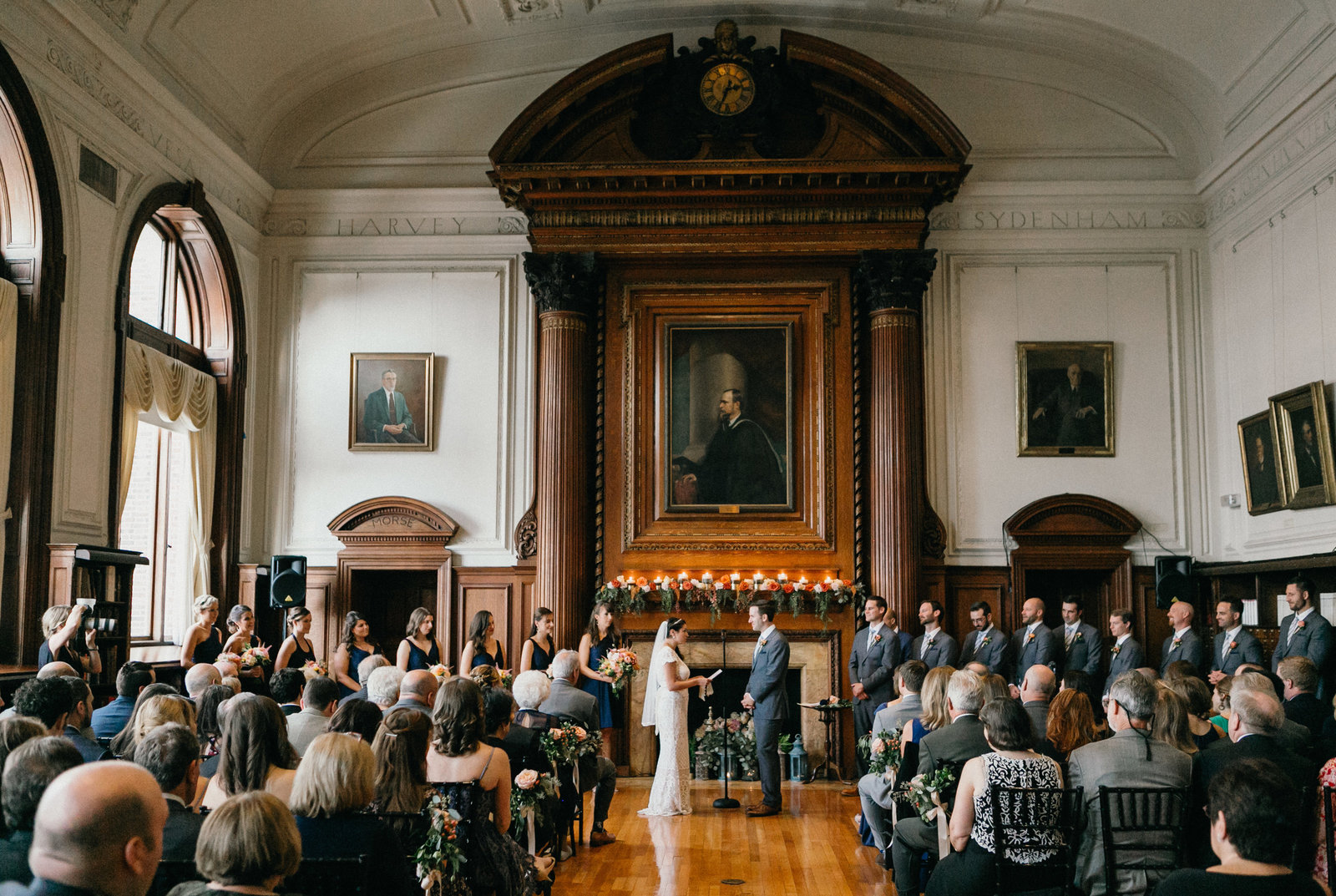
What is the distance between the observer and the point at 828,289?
508 inches

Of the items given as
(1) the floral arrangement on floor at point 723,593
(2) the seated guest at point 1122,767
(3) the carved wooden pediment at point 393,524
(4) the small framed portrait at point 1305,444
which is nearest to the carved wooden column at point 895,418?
(1) the floral arrangement on floor at point 723,593

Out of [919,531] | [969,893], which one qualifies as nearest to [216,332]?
[919,531]

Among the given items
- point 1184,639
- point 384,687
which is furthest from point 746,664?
point 384,687

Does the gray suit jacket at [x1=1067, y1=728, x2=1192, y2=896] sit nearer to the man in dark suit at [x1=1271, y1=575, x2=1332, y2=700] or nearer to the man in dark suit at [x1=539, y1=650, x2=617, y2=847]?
the man in dark suit at [x1=539, y1=650, x2=617, y2=847]

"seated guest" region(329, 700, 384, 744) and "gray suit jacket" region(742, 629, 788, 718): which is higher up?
"seated guest" region(329, 700, 384, 744)

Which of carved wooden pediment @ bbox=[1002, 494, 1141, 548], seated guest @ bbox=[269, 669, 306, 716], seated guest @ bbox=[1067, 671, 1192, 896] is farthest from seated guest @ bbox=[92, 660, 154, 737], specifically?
carved wooden pediment @ bbox=[1002, 494, 1141, 548]

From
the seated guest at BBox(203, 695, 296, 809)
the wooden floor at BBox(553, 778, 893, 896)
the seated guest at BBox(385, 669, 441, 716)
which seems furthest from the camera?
the wooden floor at BBox(553, 778, 893, 896)

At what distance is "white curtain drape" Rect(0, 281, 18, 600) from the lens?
875 cm

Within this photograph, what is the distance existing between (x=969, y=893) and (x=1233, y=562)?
8.19 meters

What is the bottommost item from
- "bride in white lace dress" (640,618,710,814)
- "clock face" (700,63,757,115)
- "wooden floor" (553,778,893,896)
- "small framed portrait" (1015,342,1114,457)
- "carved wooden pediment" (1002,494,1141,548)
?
"wooden floor" (553,778,893,896)

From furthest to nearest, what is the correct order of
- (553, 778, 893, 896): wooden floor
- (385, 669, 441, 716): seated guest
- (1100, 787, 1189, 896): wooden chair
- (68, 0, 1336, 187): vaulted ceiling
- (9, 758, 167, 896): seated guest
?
1. (68, 0, 1336, 187): vaulted ceiling
2. (553, 778, 893, 896): wooden floor
3. (385, 669, 441, 716): seated guest
4. (1100, 787, 1189, 896): wooden chair
5. (9, 758, 167, 896): seated guest

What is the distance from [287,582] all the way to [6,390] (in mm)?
3999

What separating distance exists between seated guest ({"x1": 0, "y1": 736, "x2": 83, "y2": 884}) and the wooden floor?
4.24m

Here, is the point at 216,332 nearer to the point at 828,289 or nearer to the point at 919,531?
the point at 828,289
